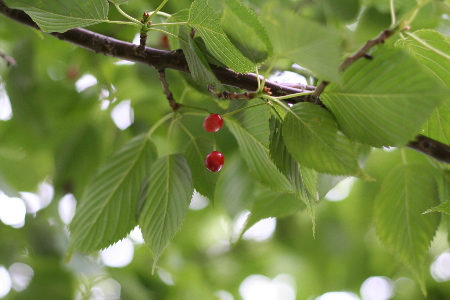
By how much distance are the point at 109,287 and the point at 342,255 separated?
1.23m

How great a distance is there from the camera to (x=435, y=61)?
757 mm

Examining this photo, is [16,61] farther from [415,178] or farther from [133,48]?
[415,178]

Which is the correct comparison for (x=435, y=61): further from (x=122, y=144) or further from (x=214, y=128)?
(x=122, y=144)

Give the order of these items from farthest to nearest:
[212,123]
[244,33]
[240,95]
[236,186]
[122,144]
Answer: [122,144], [236,186], [212,123], [240,95], [244,33]

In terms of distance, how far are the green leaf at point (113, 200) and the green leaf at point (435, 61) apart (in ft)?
2.06

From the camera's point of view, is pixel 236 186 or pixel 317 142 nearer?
pixel 317 142

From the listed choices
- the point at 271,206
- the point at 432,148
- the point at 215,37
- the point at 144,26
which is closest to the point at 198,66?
the point at 215,37

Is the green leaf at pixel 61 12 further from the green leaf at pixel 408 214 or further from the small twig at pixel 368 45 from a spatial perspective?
the green leaf at pixel 408 214

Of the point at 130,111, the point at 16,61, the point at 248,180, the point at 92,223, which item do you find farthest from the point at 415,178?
the point at 16,61

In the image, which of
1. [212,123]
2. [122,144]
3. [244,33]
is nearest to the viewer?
[244,33]

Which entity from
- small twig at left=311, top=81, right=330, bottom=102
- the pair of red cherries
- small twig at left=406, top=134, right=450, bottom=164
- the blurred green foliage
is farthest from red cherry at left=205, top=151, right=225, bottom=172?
small twig at left=406, top=134, right=450, bottom=164

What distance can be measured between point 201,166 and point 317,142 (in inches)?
14.8

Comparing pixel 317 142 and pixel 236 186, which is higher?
pixel 236 186

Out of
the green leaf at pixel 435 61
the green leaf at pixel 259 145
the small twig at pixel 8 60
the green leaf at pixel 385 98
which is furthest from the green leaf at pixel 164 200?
the small twig at pixel 8 60
